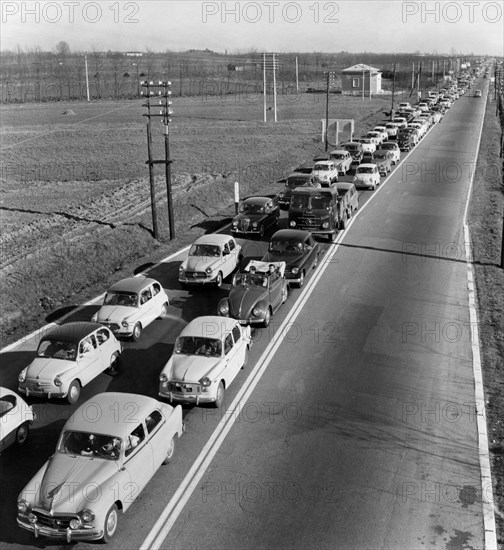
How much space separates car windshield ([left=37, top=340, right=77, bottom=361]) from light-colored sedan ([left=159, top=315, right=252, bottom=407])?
8.11ft

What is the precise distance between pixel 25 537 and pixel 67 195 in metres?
31.3

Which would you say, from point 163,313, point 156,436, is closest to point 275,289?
point 163,313

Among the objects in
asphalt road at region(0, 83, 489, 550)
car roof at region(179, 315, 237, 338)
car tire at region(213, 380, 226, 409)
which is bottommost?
asphalt road at region(0, 83, 489, 550)

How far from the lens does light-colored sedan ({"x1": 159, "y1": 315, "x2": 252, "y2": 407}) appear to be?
49.2ft

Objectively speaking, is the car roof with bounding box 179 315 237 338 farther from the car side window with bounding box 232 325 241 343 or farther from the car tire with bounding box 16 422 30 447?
the car tire with bounding box 16 422 30 447

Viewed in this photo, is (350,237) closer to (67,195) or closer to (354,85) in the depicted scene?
(67,195)

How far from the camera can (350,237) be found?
98.5 feet

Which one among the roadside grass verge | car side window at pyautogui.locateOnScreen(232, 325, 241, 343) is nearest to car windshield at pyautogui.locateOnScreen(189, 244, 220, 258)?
car side window at pyautogui.locateOnScreen(232, 325, 241, 343)

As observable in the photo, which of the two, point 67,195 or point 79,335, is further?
point 67,195

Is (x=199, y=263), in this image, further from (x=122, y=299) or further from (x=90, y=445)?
(x=90, y=445)

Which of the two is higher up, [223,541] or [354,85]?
[354,85]

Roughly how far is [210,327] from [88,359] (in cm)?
318

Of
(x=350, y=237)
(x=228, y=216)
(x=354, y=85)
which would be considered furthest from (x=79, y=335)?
(x=354, y=85)

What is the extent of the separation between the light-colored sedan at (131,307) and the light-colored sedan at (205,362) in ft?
9.78
